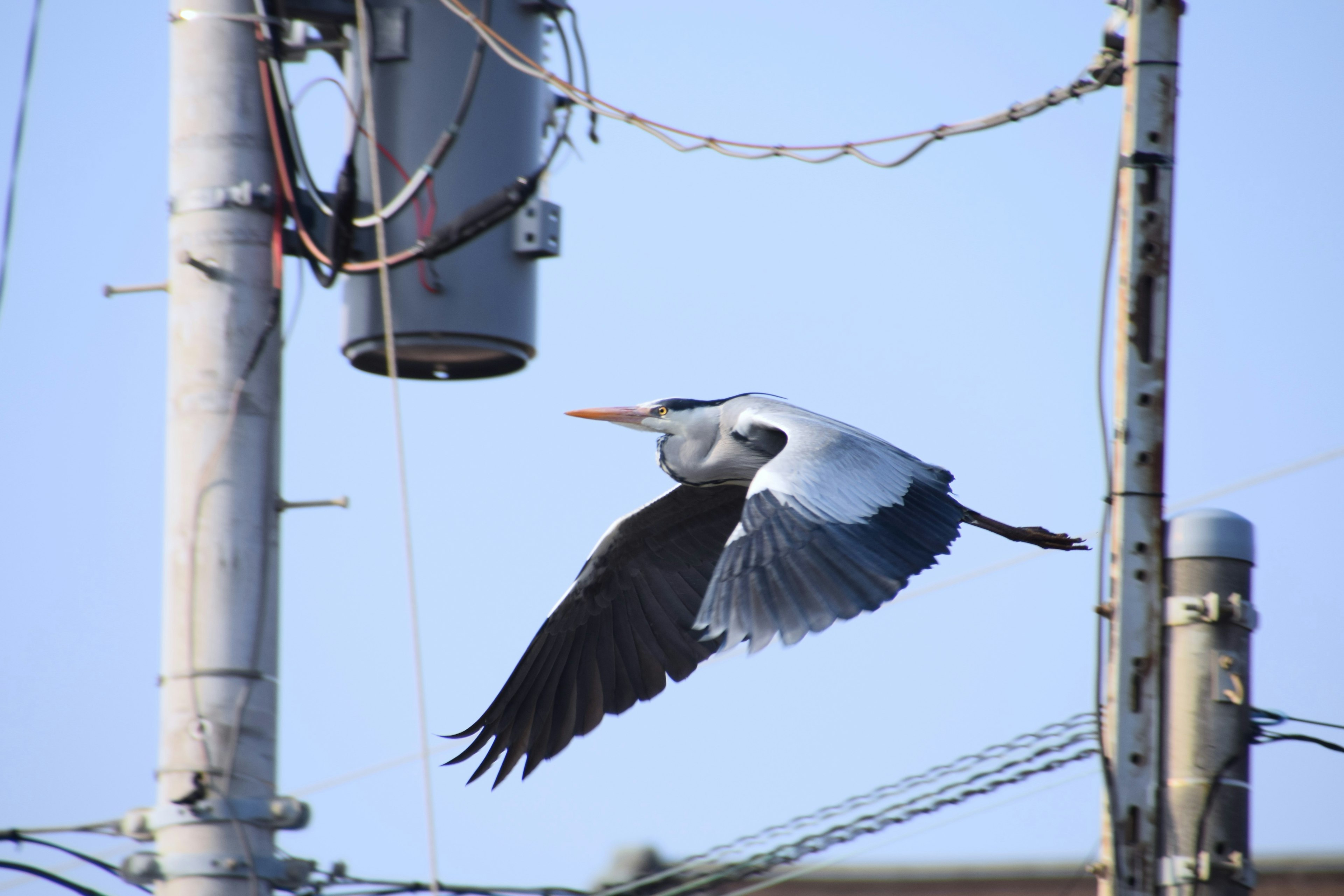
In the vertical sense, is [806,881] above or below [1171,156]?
below

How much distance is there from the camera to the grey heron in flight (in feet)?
14.9

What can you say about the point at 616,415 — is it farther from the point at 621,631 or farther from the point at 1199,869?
the point at 1199,869

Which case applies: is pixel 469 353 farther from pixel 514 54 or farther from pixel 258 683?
pixel 258 683

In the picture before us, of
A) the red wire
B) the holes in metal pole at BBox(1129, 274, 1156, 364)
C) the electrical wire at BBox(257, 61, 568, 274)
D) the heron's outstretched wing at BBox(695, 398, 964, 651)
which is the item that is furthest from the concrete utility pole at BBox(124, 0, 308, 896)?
the holes in metal pole at BBox(1129, 274, 1156, 364)

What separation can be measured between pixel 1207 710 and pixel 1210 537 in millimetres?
346

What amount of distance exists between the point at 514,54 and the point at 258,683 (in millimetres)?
2384

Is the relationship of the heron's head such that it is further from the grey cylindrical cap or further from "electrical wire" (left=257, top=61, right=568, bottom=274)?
the grey cylindrical cap

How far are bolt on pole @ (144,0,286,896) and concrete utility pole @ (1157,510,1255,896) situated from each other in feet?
9.17

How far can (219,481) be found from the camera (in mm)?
5434

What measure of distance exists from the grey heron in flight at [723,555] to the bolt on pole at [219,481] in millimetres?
939

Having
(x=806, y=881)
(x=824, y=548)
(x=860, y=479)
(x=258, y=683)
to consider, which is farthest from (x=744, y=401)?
(x=806, y=881)

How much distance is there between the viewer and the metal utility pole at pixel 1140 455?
3434 mm

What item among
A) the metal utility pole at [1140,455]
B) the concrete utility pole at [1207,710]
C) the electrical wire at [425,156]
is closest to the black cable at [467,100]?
the electrical wire at [425,156]

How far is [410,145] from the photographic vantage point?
6.21 metres
